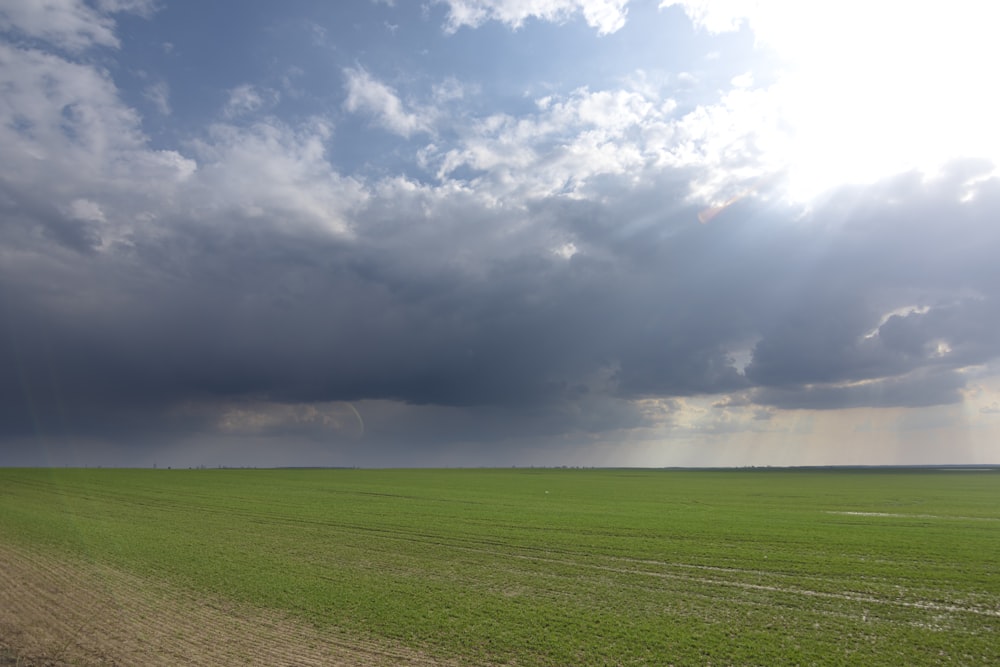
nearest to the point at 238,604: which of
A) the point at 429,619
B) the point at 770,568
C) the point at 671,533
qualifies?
the point at 429,619

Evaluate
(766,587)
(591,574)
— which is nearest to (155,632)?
(591,574)

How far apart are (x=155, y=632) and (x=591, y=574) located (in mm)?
16954

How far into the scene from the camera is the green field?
1717 centimetres

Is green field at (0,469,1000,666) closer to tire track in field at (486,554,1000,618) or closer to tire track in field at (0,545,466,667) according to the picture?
tire track in field at (486,554,1000,618)

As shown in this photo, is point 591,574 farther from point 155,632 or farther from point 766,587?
point 155,632

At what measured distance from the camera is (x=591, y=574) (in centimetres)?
2588

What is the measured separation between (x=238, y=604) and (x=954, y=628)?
953 inches

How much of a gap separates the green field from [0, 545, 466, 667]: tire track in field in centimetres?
103

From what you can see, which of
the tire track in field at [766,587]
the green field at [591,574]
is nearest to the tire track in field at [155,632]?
the green field at [591,574]

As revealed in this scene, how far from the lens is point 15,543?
32406mm

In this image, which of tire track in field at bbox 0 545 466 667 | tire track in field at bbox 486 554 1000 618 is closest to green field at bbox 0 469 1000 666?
tire track in field at bbox 486 554 1000 618

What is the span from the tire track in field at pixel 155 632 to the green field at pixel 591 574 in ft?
3.37

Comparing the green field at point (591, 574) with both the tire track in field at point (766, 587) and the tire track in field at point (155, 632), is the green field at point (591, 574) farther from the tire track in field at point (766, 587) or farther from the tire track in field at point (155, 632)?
the tire track in field at point (155, 632)

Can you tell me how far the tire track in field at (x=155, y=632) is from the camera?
1583 centimetres
